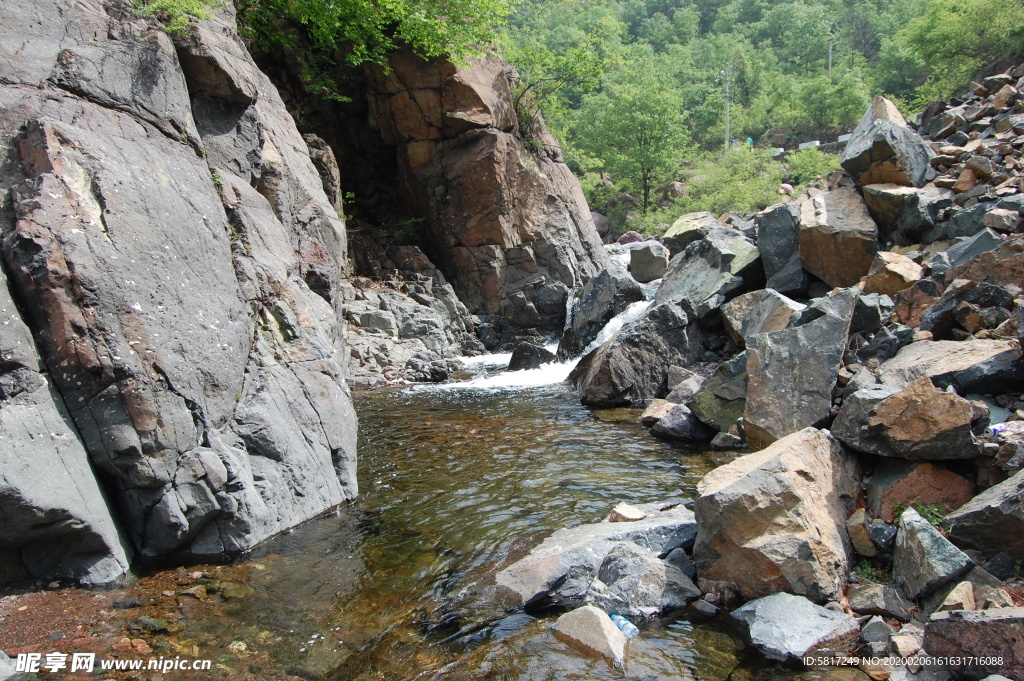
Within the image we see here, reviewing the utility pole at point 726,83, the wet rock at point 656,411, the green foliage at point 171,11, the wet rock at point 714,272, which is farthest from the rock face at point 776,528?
the utility pole at point 726,83

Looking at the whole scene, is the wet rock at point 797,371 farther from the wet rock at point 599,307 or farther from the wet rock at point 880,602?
the wet rock at point 599,307

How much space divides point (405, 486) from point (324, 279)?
10.0 feet

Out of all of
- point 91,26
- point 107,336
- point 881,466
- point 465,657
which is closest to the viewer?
point 465,657

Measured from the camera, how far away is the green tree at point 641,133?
34719 millimetres

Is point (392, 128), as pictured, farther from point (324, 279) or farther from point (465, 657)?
point (465, 657)

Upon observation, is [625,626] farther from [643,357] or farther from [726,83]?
[726,83]

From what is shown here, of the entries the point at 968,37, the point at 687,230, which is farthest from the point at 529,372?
the point at 968,37

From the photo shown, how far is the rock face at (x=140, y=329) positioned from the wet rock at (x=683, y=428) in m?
4.23

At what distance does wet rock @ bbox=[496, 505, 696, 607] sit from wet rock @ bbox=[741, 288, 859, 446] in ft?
6.97

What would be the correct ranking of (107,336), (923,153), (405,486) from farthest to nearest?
(923,153) < (405,486) < (107,336)

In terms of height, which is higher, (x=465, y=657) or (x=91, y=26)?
(x=91, y=26)

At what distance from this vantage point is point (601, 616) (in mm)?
4043

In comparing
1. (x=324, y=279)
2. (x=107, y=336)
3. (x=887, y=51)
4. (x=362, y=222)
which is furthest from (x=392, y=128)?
(x=887, y=51)

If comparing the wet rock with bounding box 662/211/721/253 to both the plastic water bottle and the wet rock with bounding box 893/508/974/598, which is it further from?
the plastic water bottle
